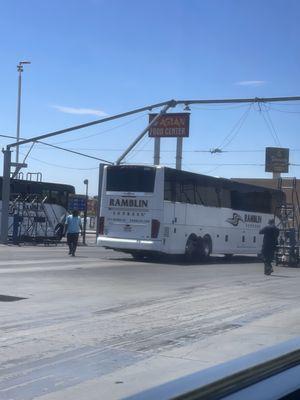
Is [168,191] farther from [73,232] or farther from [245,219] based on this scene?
[245,219]

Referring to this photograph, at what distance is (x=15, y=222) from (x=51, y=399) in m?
24.5

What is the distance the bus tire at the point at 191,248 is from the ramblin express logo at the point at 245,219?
9.13 feet

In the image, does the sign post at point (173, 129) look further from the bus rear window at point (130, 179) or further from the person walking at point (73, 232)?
the person walking at point (73, 232)

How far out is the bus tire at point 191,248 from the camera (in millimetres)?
24672

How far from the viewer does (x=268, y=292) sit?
48.9 feet

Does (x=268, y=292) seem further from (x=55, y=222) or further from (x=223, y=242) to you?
(x=55, y=222)

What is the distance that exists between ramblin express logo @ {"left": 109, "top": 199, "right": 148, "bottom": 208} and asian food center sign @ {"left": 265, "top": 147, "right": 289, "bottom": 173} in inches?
2006

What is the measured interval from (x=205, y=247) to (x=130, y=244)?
3.86m

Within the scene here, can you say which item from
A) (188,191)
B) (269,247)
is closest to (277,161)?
(188,191)

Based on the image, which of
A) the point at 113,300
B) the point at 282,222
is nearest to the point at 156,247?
the point at 282,222

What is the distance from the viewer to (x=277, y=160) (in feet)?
244

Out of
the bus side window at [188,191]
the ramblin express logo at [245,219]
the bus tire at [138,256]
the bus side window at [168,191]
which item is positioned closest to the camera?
the bus side window at [168,191]

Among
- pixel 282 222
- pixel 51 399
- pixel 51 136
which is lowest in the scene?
pixel 51 399

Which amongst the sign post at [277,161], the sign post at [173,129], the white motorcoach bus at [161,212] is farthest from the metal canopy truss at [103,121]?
the sign post at [277,161]
